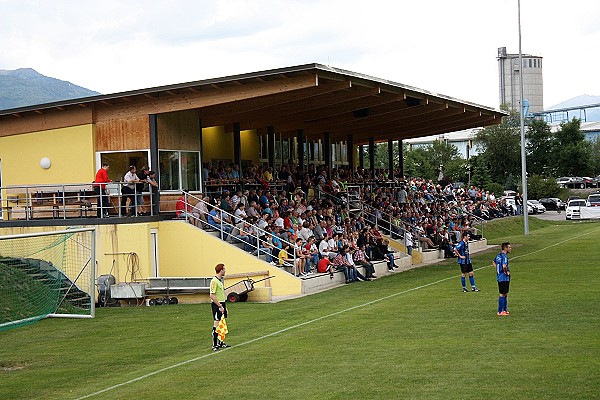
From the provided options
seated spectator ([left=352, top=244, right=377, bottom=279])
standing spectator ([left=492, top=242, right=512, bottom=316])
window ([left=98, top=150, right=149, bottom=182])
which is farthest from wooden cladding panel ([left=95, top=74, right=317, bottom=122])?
standing spectator ([left=492, top=242, right=512, bottom=316])

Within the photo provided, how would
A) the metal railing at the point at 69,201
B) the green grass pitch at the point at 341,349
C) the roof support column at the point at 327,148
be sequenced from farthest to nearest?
the roof support column at the point at 327,148 → the metal railing at the point at 69,201 → the green grass pitch at the point at 341,349

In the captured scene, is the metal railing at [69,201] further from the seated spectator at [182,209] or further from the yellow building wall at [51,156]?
the seated spectator at [182,209]

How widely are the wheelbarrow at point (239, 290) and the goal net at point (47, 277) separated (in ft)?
12.3

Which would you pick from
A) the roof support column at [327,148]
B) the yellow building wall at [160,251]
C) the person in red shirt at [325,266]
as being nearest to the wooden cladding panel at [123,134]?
the yellow building wall at [160,251]

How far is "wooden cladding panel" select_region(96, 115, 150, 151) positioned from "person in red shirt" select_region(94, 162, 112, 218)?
1064 mm

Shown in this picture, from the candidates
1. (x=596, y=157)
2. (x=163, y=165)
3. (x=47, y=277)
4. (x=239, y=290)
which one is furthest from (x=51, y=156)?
(x=596, y=157)

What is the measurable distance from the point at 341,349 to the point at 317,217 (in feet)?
57.6

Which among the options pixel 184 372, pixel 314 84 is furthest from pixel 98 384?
pixel 314 84

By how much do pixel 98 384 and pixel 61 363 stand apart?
2714 millimetres

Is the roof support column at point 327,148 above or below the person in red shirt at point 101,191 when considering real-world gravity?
above

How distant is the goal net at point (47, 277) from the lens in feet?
80.8

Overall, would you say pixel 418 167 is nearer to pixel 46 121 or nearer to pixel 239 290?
pixel 46 121

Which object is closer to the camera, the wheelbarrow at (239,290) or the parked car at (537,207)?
the wheelbarrow at (239,290)

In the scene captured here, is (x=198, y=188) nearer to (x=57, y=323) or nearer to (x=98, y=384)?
(x=57, y=323)
